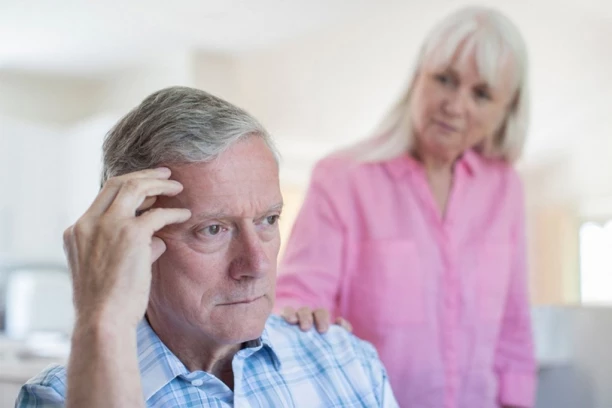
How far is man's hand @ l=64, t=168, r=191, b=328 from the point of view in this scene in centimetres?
87

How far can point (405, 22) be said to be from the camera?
328cm

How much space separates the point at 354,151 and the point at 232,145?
0.70m

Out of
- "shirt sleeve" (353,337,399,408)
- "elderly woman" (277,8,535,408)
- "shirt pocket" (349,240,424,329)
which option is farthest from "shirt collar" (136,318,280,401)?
"shirt pocket" (349,240,424,329)

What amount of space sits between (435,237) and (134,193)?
2.90 feet

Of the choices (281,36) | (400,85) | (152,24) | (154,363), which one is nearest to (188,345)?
(154,363)

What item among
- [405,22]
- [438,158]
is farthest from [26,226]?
[438,158]

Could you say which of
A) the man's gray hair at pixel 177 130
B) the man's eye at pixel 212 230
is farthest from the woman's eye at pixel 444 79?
the man's eye at pixel 212 230

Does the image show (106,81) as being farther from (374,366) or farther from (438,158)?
(374,366)

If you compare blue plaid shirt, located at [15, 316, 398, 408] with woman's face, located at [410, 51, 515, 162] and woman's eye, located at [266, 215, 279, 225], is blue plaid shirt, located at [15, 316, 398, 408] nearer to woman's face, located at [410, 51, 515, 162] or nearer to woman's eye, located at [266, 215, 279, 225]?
woman's eye, located at [266, 215, 279, 225]

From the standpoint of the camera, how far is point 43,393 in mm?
937

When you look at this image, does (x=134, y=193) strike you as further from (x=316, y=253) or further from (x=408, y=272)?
(x=408, y=272)

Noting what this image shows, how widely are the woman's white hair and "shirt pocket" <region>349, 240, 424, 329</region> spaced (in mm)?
214

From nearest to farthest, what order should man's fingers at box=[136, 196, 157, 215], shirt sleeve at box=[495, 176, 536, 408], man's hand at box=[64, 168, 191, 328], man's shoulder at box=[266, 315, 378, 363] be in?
man's hand at box=[64, 168, 191, 328] < man's fingers at box=[136, 196, 157, 215] < man's shoulder at box=[266, 315, 378, 363] < shirt sleeve at box=[495, 176, 536, 408]

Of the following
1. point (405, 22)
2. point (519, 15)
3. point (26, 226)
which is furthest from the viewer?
point (26, 226)
